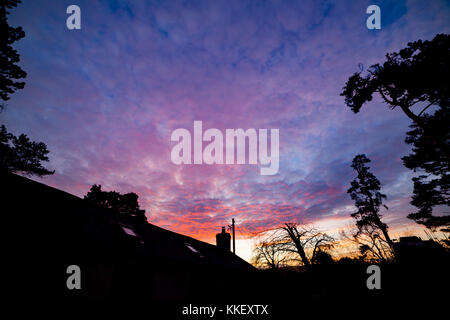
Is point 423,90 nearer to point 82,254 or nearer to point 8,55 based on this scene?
point 82,254

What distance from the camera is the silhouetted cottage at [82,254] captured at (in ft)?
20.4

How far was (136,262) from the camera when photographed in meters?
8.78

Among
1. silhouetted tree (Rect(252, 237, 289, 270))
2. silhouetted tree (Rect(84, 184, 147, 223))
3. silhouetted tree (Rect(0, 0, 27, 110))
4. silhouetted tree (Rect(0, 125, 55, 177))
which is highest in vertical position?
silhouetted tree (Rect(0, 0, 27, 110))

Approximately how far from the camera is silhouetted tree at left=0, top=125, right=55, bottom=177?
17.2 meters

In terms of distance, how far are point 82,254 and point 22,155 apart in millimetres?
18372

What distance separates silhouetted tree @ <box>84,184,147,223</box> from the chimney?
16600mm

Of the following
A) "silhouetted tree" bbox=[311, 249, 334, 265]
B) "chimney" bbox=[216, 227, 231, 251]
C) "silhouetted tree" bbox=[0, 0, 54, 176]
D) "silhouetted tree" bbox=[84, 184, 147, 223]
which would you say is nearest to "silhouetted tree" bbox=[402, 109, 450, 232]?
"silhouetted tree" bbox=[311, 249, 334, 265]

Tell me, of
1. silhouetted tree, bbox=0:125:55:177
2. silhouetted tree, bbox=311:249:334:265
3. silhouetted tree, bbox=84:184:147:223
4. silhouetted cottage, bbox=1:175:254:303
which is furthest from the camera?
silhouetted tree, bbox=84:184:147:223

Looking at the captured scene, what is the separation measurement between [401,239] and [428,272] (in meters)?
16.8

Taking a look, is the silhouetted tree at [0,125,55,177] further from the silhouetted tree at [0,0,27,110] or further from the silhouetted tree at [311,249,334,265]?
the silhouetted tree at [311,249,334,265]

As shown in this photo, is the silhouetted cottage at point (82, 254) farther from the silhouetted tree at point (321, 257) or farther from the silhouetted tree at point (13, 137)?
the silhouetted tree at point (321, 257)
